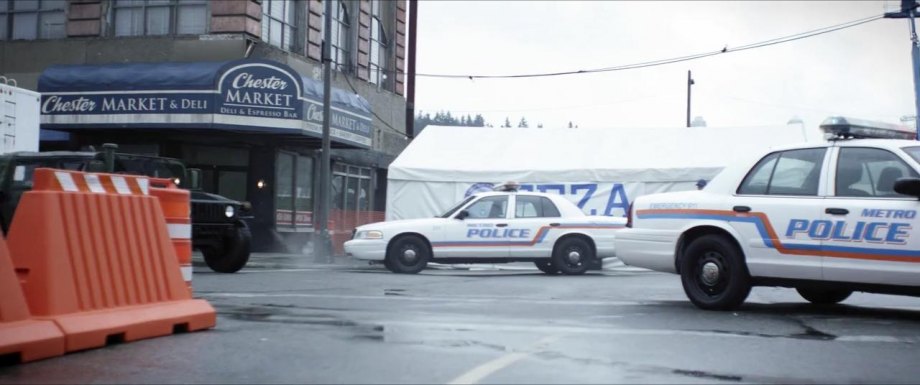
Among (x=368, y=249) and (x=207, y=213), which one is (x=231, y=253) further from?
(x=368, y=249)

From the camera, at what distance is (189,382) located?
517cm

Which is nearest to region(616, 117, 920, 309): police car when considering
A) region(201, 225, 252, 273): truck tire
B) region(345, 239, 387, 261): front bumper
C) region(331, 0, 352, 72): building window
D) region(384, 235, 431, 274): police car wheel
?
region(201, 225, 252, 273): truck tire

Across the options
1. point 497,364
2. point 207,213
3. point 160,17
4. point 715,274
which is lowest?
point 497,364

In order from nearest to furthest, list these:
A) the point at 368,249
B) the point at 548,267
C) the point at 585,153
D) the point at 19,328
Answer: the point at 19,328 → the point at 368,249 → the point at 548,267 → the point at 585,153

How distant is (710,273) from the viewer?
9.12m

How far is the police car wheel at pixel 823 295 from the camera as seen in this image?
32.1 feet

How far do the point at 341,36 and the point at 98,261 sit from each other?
24189mm

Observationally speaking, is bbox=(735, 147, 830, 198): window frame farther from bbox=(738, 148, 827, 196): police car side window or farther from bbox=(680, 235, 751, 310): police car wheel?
bbox=(680, 235, 751, 310): police car wheel

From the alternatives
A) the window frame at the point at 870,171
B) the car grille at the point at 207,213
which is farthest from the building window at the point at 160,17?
the window frame at the point at 870,171

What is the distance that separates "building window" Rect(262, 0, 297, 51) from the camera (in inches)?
1007

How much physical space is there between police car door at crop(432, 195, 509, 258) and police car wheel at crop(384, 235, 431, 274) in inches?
9.3

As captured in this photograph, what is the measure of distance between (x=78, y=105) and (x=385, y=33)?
43.0 ft

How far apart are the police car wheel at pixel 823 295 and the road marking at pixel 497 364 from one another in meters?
4.30

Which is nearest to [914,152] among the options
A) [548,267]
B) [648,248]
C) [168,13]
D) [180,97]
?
[648,248]
